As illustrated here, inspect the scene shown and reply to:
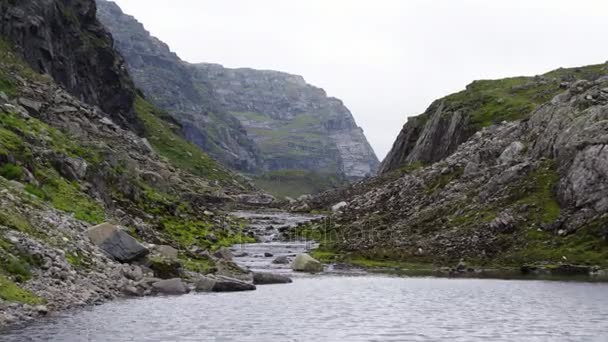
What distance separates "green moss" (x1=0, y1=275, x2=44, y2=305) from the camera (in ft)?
124

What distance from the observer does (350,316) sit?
4816 centimetres

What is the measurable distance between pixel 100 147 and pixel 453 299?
6872cm

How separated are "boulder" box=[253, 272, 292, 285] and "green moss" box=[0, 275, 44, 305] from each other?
112ft

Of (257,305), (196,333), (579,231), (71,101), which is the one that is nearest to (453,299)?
(257,305)

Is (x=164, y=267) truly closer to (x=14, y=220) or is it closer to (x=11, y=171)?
(x=11, y=171)

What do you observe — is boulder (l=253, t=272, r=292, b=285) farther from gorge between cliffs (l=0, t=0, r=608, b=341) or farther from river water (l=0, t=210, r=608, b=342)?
river water (l=0, t=210, r=608, b=342)

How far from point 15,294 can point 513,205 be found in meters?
85.4

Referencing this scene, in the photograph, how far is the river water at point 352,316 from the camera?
1512 inches

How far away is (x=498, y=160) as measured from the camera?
12406 cm

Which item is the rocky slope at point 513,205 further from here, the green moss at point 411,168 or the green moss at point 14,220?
the green moss at point 14,220

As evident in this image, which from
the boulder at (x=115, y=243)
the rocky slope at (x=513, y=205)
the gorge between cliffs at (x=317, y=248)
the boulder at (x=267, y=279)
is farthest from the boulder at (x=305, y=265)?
the boulder at (x=115, y=243)

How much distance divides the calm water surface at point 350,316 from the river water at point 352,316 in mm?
66

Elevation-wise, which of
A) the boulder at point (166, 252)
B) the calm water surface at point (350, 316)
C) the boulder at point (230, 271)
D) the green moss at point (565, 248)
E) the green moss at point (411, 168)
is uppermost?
the green moss at point (411, 168)

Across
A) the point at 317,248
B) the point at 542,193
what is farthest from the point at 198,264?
the point at 542,193
